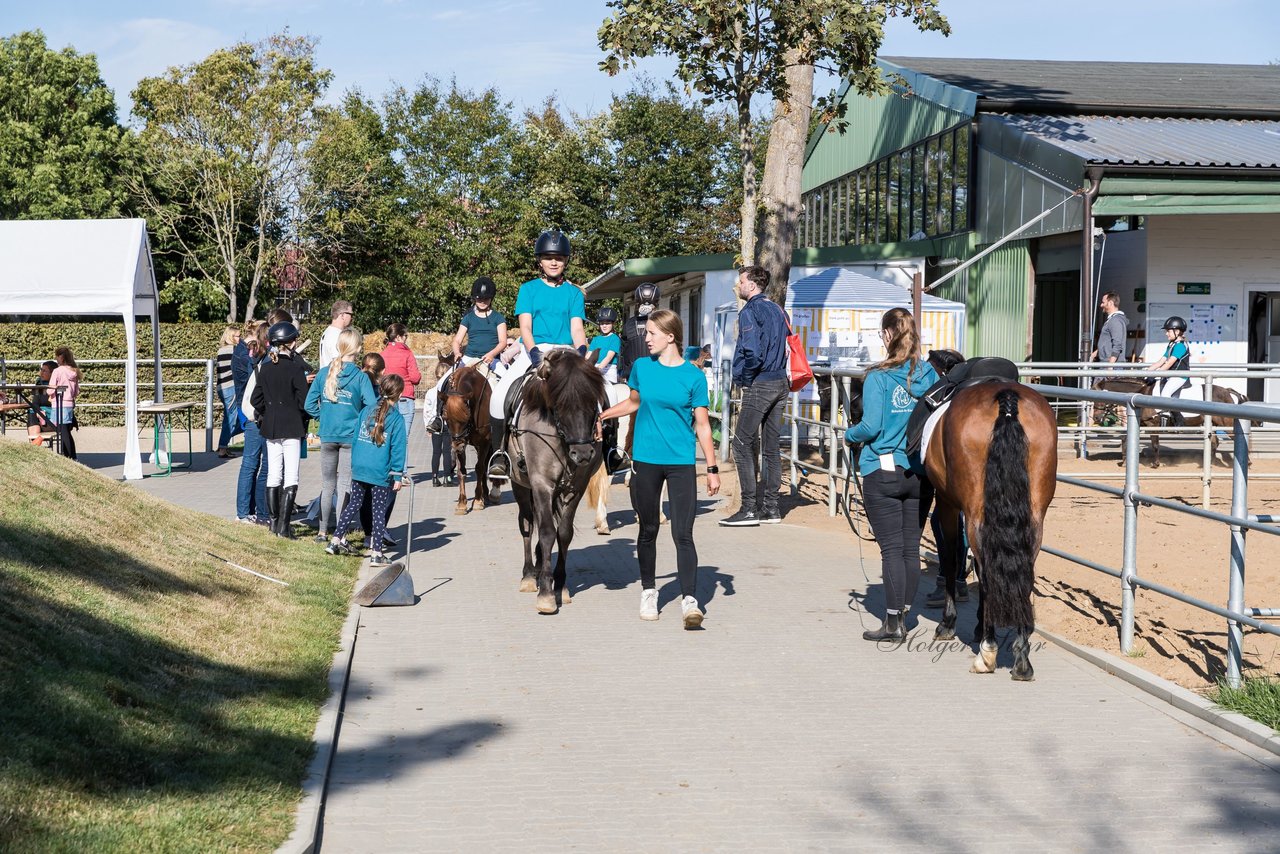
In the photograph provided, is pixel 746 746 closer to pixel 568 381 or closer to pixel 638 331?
pixel 568 381

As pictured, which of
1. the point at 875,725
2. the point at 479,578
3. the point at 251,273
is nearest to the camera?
the point at 875,725

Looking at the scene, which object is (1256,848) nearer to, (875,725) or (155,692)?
(875,725)

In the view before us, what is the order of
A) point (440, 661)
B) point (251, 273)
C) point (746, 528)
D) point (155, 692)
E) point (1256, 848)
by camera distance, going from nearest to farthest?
point (1256, 848) < point (155, 692) < point (440, 661) < point (746, 528) < point (251, 273)

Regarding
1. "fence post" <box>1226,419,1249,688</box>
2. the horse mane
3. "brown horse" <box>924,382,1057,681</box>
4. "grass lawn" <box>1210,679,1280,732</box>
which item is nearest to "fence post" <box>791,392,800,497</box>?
the horse mane

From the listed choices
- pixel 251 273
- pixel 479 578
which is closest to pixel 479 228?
pixel 251 273

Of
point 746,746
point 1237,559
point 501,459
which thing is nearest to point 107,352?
point 501,459

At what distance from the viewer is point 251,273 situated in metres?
46.4

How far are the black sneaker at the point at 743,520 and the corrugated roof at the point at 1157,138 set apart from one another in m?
9.69

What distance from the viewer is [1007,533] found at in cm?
704

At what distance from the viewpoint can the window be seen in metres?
28.2

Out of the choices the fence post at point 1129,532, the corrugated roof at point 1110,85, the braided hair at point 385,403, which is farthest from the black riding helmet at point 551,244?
the corrugated roof at point 1110,85

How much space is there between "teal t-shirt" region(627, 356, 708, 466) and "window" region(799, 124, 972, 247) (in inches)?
794

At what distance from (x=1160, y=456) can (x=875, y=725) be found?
474 inches

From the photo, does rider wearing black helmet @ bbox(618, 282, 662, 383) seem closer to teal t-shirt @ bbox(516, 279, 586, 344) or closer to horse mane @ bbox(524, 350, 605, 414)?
teal t-shirt @ bbox(516, 279, 586, 344)
